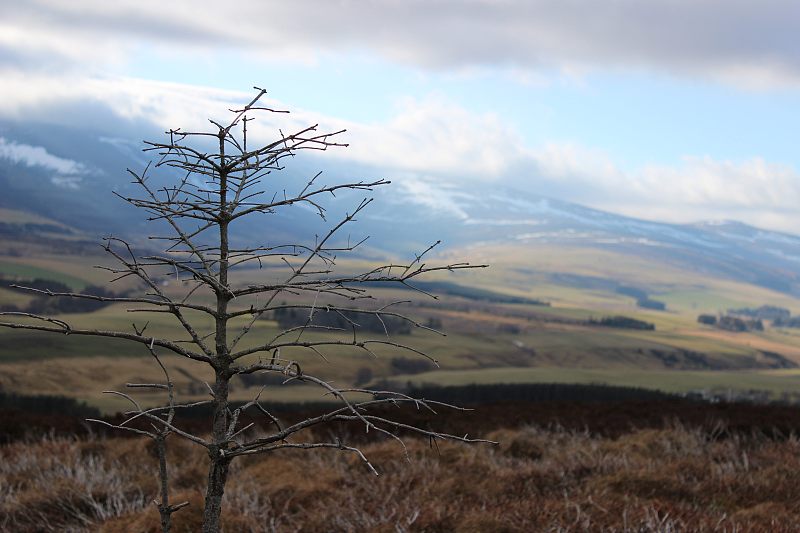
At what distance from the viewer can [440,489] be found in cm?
929

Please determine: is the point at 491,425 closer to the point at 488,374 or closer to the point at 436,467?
the point at 436,467

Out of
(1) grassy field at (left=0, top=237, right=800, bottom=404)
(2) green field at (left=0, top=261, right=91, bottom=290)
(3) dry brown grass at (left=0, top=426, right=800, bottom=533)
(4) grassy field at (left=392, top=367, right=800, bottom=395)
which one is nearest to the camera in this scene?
(3) dry brown grass at (left=0, top=426, right=800, bottom=533)

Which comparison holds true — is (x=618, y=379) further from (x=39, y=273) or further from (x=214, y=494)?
(x=39, y=273)

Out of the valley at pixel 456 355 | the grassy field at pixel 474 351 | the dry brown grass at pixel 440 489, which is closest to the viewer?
the dry brown grass at pixel 440 489

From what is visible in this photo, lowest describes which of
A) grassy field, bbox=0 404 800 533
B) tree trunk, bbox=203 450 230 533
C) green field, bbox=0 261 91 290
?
green field, bbox=0 261 91 290

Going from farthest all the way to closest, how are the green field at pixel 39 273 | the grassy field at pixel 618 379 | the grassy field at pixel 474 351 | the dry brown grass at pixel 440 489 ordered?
1. the green field at pixel 39 273
2. the grassy field at pixel 618 379
3. the grassy field at pixel 474 351
4. the dry brown grass at pixel 440 489

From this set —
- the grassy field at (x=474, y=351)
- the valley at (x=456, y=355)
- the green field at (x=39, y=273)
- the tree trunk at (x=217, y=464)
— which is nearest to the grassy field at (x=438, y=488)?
the tree trunk at (x=217, y=464)

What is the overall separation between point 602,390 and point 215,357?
Result: 54.3 metres

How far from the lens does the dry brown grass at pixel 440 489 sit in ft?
24.9

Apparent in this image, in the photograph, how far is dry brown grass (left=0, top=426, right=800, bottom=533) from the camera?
7582 millimetres

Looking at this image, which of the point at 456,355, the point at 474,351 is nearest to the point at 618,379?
the point at 456,355

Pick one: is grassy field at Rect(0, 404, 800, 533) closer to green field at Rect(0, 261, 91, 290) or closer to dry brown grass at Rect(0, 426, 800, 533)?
dry brown grass at Rect(0, 426, 800, 533)

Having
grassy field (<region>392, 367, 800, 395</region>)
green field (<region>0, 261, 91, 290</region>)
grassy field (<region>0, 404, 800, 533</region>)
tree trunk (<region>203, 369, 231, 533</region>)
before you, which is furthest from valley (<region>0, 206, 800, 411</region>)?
tree trunk (<region>203, 369, 231, 533</region>)

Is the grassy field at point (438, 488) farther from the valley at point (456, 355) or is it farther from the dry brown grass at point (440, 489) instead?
the valley at point (456, 355)
